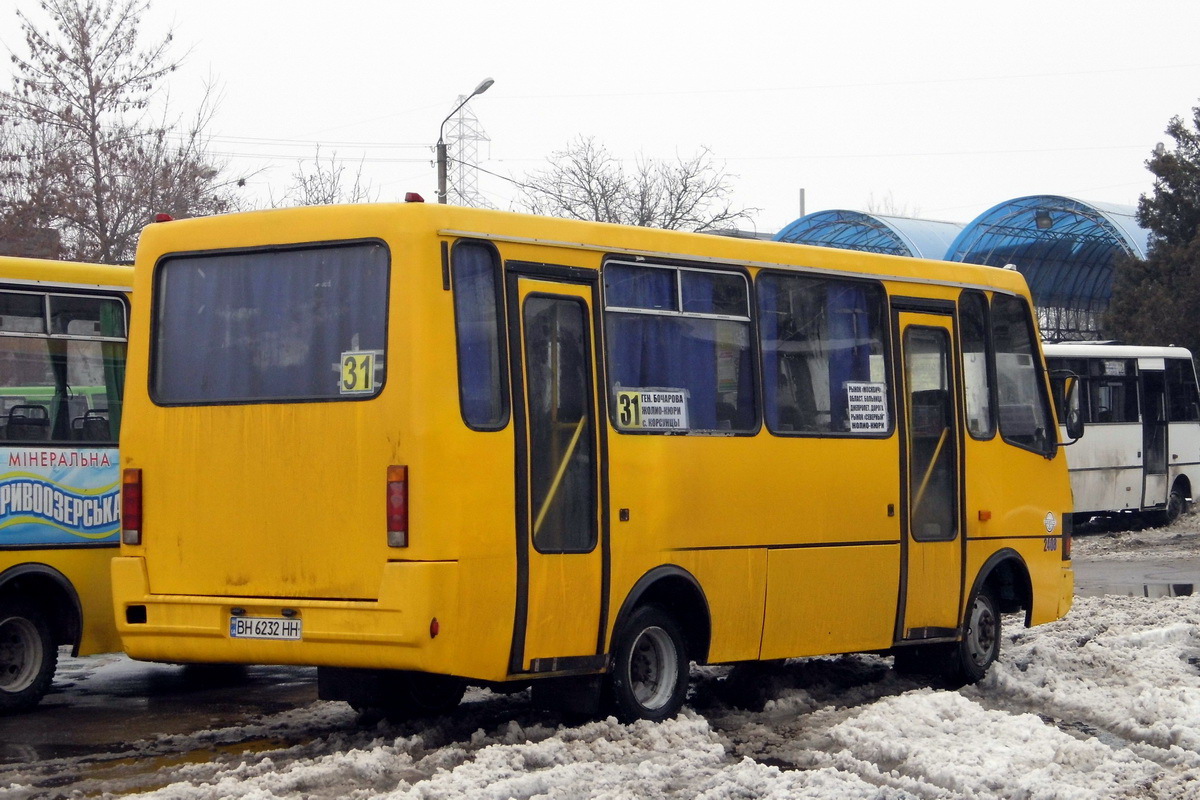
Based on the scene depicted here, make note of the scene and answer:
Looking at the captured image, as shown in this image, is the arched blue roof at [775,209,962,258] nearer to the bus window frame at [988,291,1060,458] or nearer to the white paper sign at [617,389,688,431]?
the bus window frame at [988,291,1060,458]

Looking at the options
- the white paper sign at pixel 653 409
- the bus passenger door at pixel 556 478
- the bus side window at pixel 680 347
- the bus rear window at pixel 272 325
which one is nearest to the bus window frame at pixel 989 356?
the bus side window at pixel 680 347

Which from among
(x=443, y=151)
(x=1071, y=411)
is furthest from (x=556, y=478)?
(x=443, y=151)

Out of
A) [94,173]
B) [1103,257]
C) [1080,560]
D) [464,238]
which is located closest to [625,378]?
[464,238]

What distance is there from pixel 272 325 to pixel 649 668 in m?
2.94

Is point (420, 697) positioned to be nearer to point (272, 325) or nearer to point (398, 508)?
point (398, 508)

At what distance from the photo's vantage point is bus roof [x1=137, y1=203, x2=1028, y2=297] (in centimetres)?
834

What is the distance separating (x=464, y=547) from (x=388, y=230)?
1.66 m

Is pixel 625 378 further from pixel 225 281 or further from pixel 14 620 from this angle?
pixel 14 620

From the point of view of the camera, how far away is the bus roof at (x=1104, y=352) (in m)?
27.4

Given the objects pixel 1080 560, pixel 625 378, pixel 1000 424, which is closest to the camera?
pixel 625 378

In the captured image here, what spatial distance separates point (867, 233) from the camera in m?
52.3

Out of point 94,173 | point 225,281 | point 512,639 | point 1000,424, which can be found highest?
point 94,173

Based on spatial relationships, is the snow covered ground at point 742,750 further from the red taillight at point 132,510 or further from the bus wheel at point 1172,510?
the bus wheel at point 1172,510

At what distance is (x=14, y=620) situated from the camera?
408 inches
